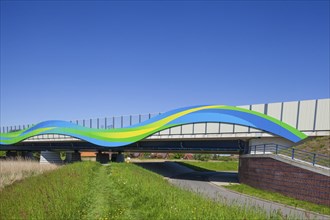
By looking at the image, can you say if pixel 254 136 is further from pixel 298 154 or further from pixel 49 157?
pixel 49 157

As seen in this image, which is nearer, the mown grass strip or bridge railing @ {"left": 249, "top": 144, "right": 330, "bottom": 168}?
the mown grass strip

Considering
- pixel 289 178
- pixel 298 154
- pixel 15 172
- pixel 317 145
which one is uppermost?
pixel 317 145

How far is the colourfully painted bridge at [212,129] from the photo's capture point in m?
22.1

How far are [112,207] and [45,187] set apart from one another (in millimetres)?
3951

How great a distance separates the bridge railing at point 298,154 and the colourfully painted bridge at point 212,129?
83 cm

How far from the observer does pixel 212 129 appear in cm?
Answer: 2712

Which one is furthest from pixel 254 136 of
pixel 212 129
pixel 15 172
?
pixel 15 172

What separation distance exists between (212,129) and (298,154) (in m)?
9.13

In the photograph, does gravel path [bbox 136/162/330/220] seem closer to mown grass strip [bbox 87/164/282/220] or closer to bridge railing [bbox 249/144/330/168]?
mown grass strip [bbox 87/164/282/220]

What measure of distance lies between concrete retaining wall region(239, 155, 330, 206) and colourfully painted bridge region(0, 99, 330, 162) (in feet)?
11.1

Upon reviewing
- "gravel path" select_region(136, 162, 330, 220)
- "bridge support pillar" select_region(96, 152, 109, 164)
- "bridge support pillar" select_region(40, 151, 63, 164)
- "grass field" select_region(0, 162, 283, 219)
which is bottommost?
"bridge support pillar" select_region(40, 151, 63, 164)

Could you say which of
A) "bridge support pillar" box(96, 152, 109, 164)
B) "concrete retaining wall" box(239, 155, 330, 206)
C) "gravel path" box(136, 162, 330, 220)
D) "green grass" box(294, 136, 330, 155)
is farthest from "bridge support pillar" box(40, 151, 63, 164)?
"green grass" box(294, 136, 330, 155)

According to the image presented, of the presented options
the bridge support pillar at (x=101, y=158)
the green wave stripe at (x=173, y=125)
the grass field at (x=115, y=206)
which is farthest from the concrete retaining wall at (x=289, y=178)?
the bridge support pillar at (x=101, y=158)

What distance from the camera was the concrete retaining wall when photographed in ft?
48.4
